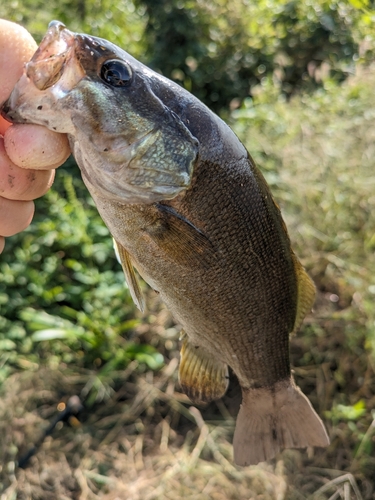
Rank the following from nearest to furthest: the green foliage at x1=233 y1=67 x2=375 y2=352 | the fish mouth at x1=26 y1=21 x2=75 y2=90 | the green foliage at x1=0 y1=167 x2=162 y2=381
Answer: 1. the fish mouth at x1=26 y1=21 x2=75 y2=90
2. the green foliage at x1=233 y1=67 x2=375 y2=352
3. the green foliage at x1=0 y1=167 x2=162 y2=381

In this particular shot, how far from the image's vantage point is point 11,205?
1.26 meters

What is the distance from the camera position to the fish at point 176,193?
1.04 metres

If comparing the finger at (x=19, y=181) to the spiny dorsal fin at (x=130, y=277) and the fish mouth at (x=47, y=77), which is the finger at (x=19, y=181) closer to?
the fish mouth at (x=47, y=77)

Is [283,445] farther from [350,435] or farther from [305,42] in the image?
[305,42]

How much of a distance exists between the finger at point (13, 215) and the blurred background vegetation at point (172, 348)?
5.06ft

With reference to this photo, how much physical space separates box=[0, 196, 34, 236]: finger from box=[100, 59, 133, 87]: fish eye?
1.50 feet

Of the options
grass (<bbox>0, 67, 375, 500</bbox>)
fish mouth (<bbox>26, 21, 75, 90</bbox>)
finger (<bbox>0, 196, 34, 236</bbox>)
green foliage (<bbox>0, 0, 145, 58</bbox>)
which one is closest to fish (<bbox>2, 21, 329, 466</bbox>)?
fish mouth (<bbox>26, 21, 75, 90</bbox>)

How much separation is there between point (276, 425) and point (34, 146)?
1.18 m

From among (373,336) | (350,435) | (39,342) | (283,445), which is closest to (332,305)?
(373,336)

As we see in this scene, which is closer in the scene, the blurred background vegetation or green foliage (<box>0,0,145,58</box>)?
the blurred background vegetation

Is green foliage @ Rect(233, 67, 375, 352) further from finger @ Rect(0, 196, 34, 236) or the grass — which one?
finger @ Rect(0, 196, 34, 236)

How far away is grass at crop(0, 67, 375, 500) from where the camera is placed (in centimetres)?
239

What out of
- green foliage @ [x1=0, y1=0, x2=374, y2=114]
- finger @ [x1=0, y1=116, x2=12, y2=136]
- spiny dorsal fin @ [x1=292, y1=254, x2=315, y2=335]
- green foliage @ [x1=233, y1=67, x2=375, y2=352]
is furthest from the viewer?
green foliage @ [x1=0, y1=0, x2=374, y2=114]

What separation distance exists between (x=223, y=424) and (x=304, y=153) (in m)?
1.85
